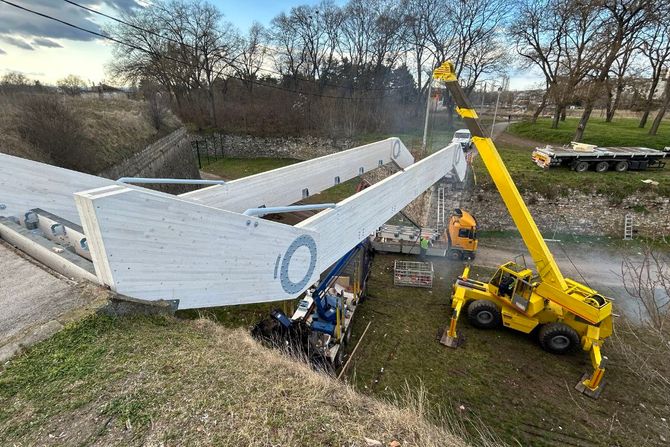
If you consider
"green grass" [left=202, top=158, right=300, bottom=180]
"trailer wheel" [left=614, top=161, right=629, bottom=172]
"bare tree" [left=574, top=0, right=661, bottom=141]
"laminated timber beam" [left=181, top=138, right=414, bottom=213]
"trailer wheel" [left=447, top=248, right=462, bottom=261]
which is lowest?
"trailer wheel" [left=447, top=248, right=462, bottom=261]

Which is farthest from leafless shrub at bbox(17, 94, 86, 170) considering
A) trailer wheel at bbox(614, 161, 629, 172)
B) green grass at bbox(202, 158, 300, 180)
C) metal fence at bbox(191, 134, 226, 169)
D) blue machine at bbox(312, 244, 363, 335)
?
trailer wheel at bbox(614, 161, 629, 172)

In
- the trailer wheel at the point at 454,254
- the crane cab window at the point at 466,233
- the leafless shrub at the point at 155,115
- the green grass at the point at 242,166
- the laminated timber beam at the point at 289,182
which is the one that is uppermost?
the leafless shrub at the point at 155,115

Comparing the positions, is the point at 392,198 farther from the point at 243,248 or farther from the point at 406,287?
the point at 406,287

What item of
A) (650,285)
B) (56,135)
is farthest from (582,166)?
(56,135)

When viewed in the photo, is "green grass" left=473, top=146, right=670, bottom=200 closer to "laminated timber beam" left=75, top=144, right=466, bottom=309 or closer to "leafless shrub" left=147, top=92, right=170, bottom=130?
"laminated timber beam" left=75, top=144, right=466, bottom=309

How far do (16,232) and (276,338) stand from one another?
4.64 meters

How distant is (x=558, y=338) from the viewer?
8.42 meters

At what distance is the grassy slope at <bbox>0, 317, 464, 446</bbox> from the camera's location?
2516 mm

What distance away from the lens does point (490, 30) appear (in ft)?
98.3

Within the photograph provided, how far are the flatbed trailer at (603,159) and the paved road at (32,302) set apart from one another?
21.4 m

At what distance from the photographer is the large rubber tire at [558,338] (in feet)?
27.2

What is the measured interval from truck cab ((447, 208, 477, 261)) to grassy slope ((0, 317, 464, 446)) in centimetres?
1107

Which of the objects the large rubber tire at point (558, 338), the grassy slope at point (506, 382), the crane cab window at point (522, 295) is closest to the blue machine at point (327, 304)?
the grassy slope at point (506, 382)

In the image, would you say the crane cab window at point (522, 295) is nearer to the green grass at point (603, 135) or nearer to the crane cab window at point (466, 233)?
the crane cab window at point (466, 233)
